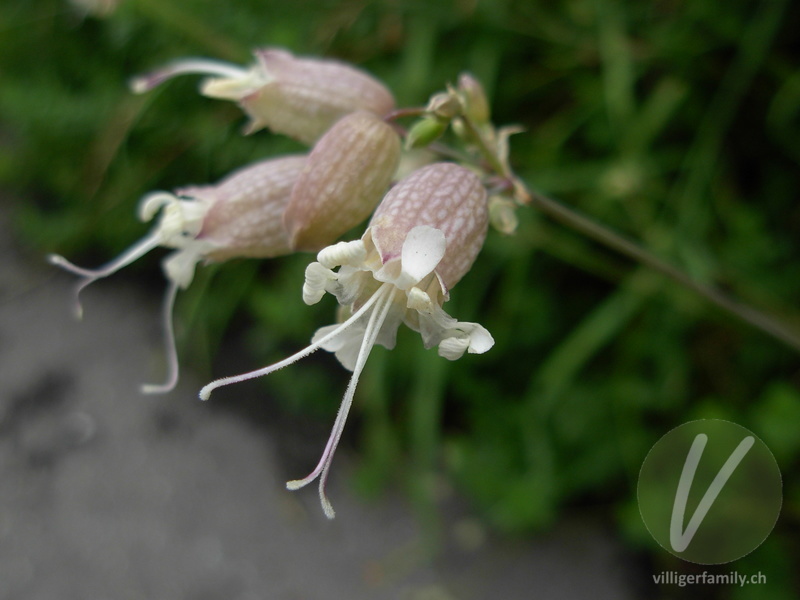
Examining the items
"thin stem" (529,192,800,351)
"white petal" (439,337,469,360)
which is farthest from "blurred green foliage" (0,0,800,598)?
"white petal" (439,337,469,360)

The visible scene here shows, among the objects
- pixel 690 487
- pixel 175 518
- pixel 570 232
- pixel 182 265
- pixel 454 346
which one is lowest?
pixel 175 518

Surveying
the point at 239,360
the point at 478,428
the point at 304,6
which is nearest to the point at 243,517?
the point at 239,360

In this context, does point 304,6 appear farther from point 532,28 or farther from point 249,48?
point 532,28

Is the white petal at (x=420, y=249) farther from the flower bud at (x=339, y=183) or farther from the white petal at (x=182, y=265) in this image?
the white petal at (x=182, y=265)

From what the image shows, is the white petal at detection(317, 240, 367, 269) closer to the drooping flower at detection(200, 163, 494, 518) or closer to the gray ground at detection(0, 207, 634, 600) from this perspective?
the drooping flower at detection(200, 163, 494, 518)

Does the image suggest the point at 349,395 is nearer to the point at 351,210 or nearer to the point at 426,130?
the point at 351,210

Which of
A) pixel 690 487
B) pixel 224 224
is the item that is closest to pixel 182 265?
pixel 224 224

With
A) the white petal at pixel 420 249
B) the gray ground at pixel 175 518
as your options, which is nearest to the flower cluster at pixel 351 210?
the white petal at pixel 420 249
